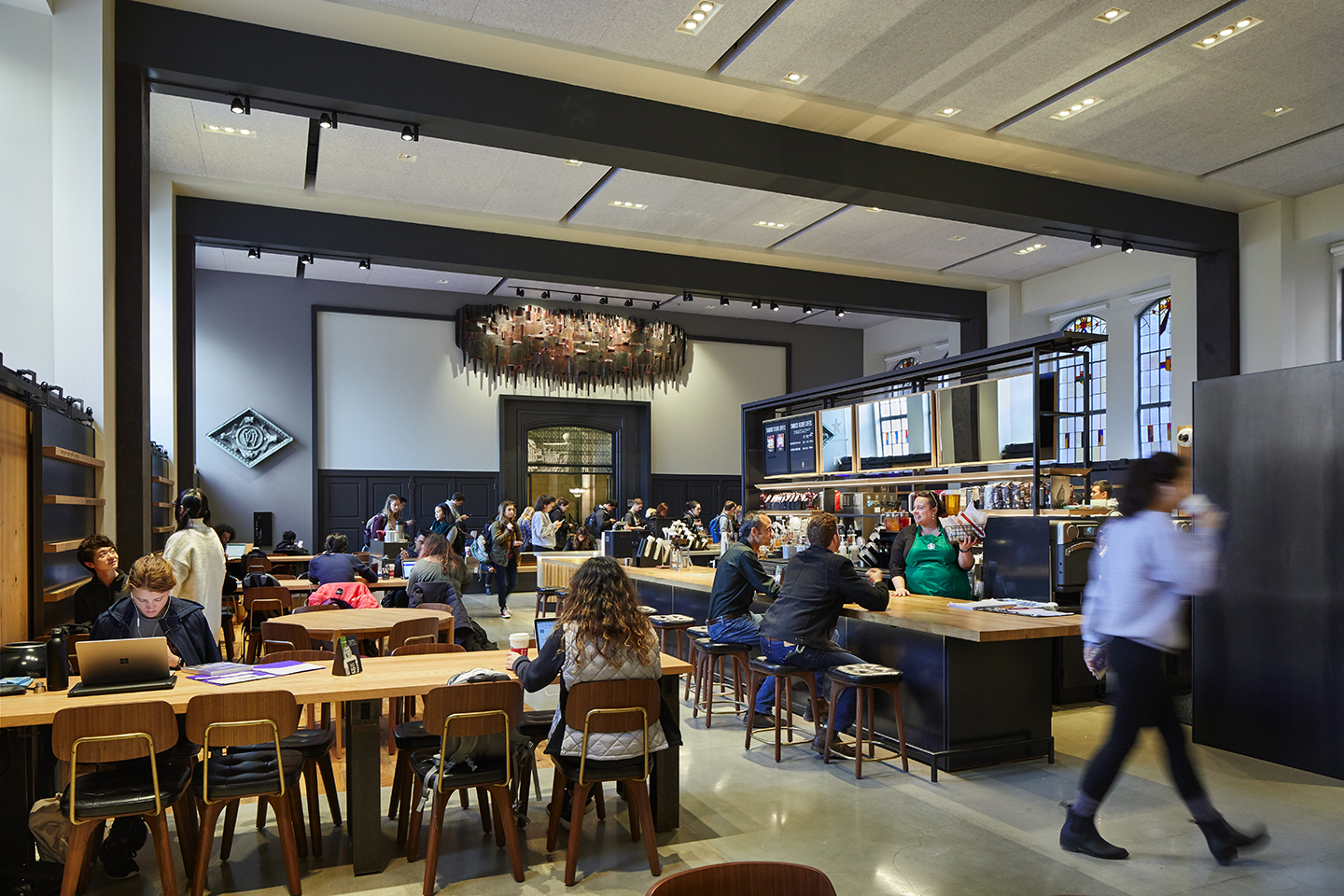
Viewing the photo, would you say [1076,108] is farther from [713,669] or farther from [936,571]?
[713,669]

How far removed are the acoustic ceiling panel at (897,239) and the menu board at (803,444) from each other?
235 cm

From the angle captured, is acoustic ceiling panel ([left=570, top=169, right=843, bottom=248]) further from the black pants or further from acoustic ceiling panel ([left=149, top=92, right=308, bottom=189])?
the black pants

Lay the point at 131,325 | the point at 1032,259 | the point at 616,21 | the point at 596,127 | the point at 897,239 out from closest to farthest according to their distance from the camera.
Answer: the point at 131,325, the point at 616,21, the point at 596,127, the point at 897,239, the point at 1032,259

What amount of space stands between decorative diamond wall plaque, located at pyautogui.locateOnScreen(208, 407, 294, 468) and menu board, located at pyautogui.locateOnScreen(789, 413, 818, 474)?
26.9 feet

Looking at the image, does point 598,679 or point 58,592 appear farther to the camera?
point 58,592

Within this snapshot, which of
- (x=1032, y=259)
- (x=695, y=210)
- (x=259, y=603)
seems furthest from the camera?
(x=1032, y=259)

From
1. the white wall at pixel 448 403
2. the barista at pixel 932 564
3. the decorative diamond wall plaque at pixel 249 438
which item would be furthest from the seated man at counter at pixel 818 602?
the decorative diamond wall plaque at pixel 249 438

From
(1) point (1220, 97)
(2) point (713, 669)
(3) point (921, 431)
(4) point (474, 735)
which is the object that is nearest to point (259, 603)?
(2) point (713, 669)

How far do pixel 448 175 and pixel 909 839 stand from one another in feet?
24.1

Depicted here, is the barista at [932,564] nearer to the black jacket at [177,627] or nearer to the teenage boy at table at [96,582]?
the black jacket at [177,627]

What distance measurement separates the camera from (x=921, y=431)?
8.28m

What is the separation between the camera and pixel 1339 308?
970 centimetres

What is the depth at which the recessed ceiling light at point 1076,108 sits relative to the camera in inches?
282

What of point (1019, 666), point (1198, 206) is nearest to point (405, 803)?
point (1019, 666)
